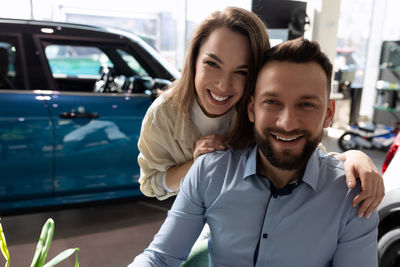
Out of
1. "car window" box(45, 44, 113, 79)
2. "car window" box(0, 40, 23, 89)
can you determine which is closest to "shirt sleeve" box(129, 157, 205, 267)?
"car window" box(0, 40, 23, 89)

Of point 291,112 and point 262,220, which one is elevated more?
point 291,112

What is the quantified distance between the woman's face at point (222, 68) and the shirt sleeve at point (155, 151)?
0.23 metres

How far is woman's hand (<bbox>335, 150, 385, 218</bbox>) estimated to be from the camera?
3.19 ft

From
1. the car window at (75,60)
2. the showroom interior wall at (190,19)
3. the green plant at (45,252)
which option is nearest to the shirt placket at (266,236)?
the green plant at (45,252)

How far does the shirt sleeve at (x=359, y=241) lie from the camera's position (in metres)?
0.98

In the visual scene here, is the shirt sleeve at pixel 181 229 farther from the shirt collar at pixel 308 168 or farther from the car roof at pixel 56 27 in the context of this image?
the car roof at pixel 56 27

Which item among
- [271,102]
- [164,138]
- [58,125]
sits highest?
[271,102]

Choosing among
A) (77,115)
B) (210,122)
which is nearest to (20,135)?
(77,115)

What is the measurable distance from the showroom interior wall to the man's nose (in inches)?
89.0

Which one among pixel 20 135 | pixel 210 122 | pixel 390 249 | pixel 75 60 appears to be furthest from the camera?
pixel 75 60

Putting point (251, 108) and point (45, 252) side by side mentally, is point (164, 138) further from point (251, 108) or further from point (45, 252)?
point (45, 252)

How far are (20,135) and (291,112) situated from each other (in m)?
1.91

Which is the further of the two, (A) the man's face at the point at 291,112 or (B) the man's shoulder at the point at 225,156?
(B) the man's shoulder at the point at 225,156

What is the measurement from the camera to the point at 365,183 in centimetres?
99
